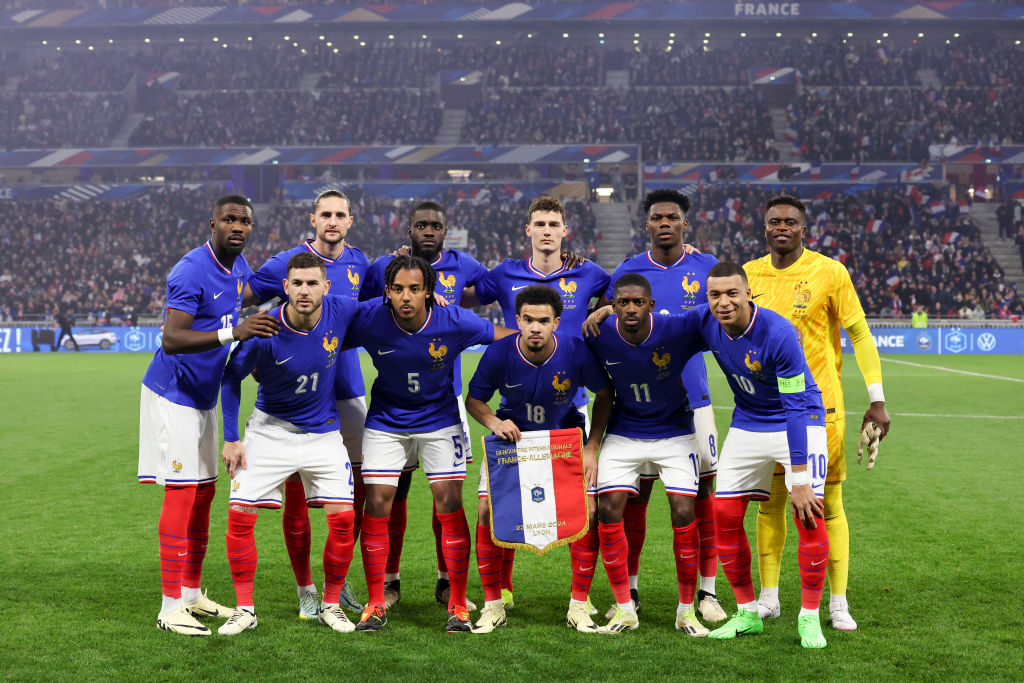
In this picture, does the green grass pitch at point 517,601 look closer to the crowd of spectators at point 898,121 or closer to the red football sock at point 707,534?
the red football sock at point 707,534

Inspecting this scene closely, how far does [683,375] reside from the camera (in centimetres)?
534

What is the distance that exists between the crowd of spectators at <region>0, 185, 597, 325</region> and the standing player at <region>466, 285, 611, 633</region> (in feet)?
97.3

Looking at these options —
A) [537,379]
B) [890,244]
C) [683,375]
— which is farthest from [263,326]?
[890,244]

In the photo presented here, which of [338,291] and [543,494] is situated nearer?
[543,494]

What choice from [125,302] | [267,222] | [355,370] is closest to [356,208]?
[267,222]

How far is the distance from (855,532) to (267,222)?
35.3m

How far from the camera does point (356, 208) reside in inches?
1517

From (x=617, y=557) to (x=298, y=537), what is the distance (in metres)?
1.92

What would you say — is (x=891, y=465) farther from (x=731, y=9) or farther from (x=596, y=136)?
(x=731, y=9)

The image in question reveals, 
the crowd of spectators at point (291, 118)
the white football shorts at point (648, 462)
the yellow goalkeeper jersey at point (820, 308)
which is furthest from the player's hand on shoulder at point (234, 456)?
the crowd of spectators at point (291, 118)

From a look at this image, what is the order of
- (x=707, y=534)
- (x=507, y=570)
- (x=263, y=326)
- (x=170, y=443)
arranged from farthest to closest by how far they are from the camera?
(x=507, y=570) < (x=707, y=534) < (x=170, y=443) < (x=263, y=326)

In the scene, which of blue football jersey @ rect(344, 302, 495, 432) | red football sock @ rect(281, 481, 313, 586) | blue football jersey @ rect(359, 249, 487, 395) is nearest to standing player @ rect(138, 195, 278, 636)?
red football sock @ rect(281, 481, 313, 586)

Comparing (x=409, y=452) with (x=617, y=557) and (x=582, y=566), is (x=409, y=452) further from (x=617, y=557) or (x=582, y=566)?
(x=617, y=557)

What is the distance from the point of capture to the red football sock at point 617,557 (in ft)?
16.5
